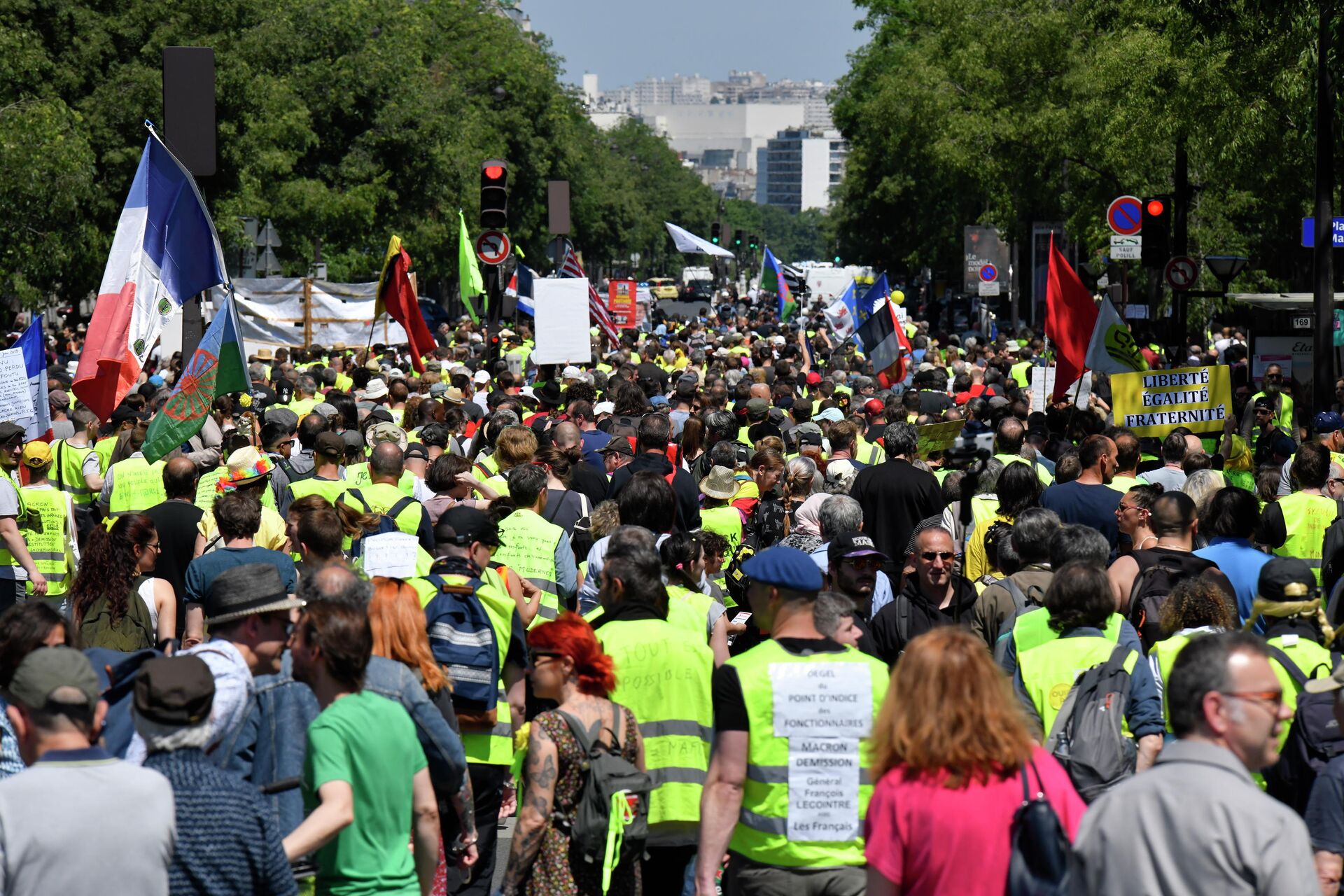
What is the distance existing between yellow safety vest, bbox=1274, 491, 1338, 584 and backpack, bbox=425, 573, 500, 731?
4468 millimetres

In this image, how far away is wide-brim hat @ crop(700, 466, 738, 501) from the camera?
927 centimetres

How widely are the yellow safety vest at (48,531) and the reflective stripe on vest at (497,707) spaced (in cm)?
414

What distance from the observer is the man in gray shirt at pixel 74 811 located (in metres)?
3.88

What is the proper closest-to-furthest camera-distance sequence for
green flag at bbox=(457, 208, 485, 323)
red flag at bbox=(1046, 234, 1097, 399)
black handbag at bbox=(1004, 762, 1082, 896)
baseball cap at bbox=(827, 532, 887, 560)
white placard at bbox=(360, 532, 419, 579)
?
black handbag at bbox=(1004, 762, 1082, 896), white placard at bbox=(360, 532, 419, 579), baseball cap at bbox=(827, 532, 887, 560), red flag at bbox=(1046, 234, 1097, 399), green flag at bbox=(457, 208, 485, 323)

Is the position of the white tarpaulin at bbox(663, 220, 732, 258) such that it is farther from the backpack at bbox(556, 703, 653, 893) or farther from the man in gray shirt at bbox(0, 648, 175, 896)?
the man in gray shirt at bbox(0, 648, 175, 896)

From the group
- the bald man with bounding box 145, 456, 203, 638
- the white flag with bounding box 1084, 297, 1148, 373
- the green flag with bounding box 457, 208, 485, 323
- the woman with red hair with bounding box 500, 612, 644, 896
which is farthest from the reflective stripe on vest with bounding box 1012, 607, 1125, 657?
the green flag with bounding box 457, 208, 485, 323

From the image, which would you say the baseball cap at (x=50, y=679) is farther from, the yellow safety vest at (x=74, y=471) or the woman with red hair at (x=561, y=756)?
the yellow safety vest at (x=74, y=471)

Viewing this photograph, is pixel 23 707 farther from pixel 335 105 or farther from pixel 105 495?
pixel 335 105

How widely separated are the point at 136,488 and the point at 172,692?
6.68m

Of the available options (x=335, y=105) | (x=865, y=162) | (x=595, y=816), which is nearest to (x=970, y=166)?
(x=335, y=105)

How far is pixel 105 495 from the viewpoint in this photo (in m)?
10.8

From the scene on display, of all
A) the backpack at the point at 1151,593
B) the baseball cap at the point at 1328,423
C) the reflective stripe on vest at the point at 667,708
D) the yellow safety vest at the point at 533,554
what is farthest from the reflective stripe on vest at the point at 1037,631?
the baseball cap at the point at 1328,423

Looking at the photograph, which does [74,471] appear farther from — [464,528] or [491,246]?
[491,246]

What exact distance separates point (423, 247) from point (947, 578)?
41.4 metres
